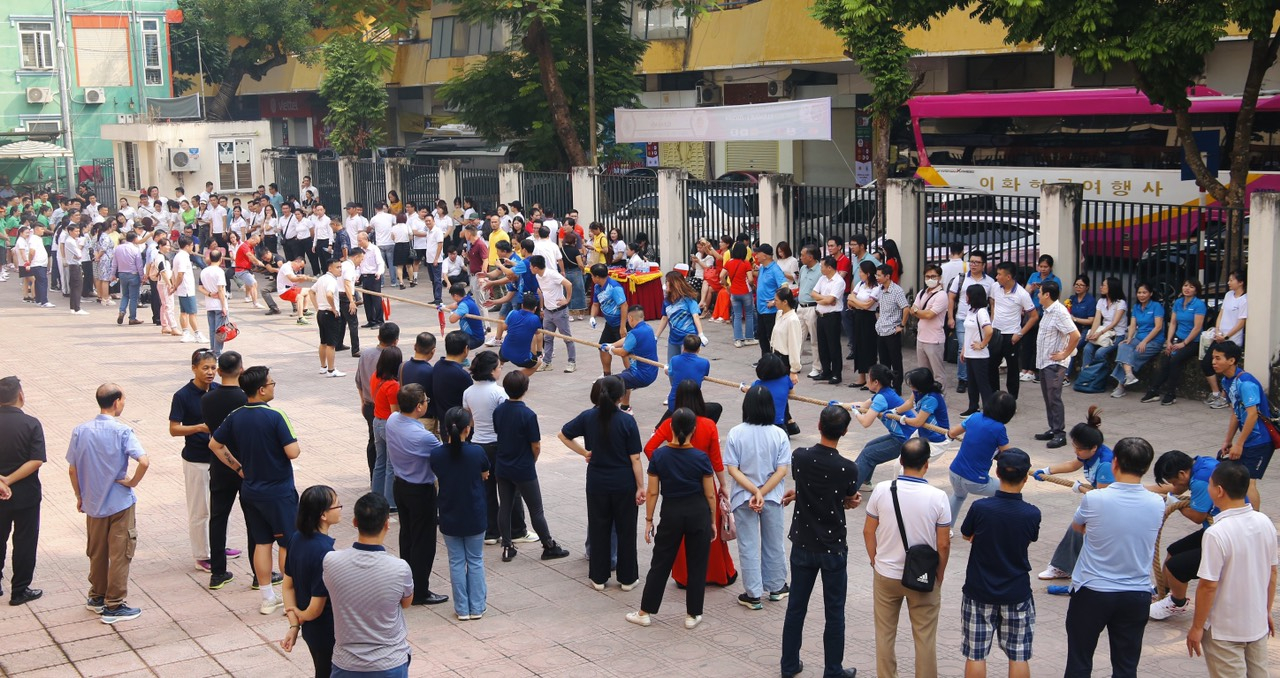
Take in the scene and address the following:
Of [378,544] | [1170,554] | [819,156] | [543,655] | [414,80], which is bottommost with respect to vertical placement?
[543,655]

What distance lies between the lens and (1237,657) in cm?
627

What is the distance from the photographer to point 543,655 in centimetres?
762

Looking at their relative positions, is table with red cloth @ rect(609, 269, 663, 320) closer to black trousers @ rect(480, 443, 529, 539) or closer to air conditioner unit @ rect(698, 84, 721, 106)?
black trousers @ rect(480, 443, 529, 539)

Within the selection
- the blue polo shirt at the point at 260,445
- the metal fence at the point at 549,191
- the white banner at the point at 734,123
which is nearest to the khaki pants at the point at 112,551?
the blue polo shirt at the point at 260,445

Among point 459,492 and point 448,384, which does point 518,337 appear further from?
point 459,492

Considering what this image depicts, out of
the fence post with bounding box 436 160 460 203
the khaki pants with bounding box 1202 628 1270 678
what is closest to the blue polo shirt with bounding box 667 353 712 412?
the khaki pants with bounding box 1202 628 1270 678

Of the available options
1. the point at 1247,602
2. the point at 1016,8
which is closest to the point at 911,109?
the point at 1016,8

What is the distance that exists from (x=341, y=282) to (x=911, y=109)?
1337cm

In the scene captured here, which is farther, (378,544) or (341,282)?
(341,282)

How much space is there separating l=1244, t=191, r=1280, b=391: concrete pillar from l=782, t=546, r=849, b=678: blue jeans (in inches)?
321

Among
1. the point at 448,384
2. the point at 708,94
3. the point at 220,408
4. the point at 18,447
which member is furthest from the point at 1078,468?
the point at 708,94

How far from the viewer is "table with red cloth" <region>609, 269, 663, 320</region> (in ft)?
59.7

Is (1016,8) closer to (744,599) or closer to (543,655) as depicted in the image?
(744,599)

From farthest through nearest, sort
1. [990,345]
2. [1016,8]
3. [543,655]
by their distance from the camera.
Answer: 1. [1016,8]
2. [990,345]
3. [543,655]
